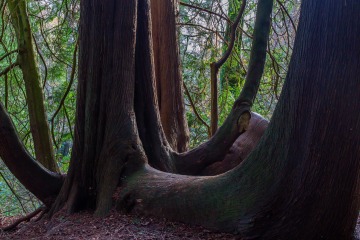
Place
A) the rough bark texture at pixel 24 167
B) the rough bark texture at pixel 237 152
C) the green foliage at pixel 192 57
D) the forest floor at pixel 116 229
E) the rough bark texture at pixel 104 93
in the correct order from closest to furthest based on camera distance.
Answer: the forest floor at pixel 116 229 < the rough bark texture at pixel 104 93 < the rough bark texture at pixel 24 167 < the rough bark texture at pixel 237 152 < the green foliage at pixel 192 57

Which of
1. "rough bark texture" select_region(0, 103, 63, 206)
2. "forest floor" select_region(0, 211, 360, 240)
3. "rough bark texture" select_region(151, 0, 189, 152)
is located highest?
"rough bark texture" select_region(151, 0, 189, 152)

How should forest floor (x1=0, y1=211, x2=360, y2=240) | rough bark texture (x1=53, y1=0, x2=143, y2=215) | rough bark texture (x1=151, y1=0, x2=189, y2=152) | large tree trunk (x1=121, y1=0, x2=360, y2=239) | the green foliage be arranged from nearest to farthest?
1. large tree trunk (x1=121, y1=0, x2=360, y2=239)
2. forest floor (x1=0, y1=211, x2=360, y2=240)
3. rough bark texture (x1=53, y1=0, x2=143, y2=215)
4. rough bark texture (x1=151, y1=0, x2=189, y2=152)
5. the green foliage

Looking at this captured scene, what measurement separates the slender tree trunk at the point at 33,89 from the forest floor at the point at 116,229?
2.34 metres

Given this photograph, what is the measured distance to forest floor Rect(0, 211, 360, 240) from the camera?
3031mm

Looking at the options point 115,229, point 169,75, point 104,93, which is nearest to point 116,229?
point 115,229

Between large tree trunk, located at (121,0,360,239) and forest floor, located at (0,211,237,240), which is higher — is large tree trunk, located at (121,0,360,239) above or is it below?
above

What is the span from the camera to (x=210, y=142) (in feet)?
16.1

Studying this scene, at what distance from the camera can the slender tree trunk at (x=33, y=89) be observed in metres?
6.33

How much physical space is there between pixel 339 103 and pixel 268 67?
5035 mm

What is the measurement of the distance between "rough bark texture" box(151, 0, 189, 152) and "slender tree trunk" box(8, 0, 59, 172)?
1.83 meters

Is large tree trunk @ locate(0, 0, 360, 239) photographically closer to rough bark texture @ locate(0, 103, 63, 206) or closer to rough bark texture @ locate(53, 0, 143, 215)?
rough bark texture @ locate(53, 0, 143, 215)

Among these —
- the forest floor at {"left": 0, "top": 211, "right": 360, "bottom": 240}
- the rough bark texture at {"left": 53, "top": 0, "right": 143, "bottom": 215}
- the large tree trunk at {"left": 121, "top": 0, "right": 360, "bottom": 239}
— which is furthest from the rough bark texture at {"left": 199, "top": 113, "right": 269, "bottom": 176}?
the large tree trunk at {"left": 121, "top": 0, "right": 360, "bottom": 239}

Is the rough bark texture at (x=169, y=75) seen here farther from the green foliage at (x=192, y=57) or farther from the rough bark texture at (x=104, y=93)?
the rough bark texture at (x=104, y=93)

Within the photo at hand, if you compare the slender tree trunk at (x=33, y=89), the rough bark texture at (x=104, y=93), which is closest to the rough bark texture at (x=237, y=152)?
the rough bark texture at (x=104, y=93)
